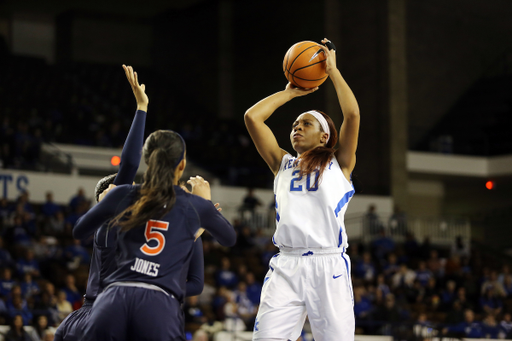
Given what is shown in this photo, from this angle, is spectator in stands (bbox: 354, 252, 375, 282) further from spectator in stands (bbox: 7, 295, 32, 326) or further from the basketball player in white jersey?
the basketball player in white jersey

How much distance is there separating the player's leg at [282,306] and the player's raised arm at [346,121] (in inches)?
28.3

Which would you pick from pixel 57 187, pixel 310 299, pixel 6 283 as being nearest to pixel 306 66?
pixel 310 299

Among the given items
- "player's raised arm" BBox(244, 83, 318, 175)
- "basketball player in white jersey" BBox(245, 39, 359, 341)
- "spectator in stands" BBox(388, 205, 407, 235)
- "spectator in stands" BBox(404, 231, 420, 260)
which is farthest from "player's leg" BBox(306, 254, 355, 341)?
"spectator in stands" BBox(388, 205, 407, 235)

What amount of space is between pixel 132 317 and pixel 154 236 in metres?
0.36

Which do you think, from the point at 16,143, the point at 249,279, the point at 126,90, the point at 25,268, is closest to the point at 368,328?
the point at 249,279

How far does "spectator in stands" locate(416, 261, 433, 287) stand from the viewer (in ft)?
47.1

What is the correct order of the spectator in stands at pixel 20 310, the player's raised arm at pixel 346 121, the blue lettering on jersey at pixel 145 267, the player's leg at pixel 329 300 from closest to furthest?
1. the blue lettering on jersey at pixel 145 267
2. the player's leg at pixel 329 300
3. the player's raised arm at pixel 346 121
4. the spectator in stands at pixel 20 310

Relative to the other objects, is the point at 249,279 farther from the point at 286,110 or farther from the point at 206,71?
the point at 206,71

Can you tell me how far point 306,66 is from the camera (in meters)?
4.42

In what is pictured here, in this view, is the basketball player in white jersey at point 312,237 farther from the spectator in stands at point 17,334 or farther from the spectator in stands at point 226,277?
the spectator in stands at point 226,277

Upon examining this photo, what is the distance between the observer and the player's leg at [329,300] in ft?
12.5

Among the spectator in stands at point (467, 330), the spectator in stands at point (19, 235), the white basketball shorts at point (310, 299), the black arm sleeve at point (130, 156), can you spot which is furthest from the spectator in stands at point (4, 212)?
the black arm sleeve at point (130, 156)

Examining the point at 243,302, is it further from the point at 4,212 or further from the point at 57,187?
the point at 57,187

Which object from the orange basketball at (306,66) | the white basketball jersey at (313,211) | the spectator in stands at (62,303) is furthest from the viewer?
the spectator in stands at (62,303)
